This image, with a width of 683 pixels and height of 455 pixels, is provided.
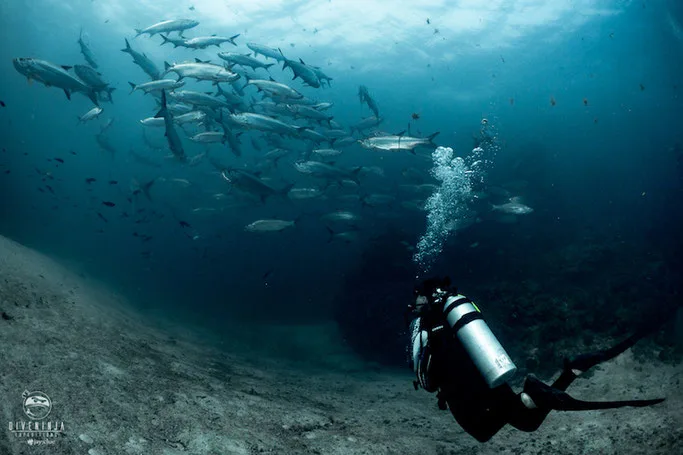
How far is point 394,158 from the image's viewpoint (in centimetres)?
4156

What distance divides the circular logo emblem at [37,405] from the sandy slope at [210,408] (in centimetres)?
6

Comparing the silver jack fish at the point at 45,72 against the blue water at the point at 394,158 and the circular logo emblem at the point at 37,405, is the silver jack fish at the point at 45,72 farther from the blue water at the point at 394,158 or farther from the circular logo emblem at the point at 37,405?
the circular logo emblem at the point at 37,405

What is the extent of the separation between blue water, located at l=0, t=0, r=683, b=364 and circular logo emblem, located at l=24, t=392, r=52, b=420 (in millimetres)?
7008

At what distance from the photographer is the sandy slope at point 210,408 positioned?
3092mm

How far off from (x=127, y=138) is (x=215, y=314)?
78197mm

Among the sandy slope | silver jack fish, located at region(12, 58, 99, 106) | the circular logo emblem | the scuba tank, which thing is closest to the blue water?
silver jack fish, located at region(12, 58, 99, 106)

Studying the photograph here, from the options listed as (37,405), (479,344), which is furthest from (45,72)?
(479,344)

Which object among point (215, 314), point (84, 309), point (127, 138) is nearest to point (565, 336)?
point (84, 309)

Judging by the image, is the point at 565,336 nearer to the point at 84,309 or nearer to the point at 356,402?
the point at 356,402

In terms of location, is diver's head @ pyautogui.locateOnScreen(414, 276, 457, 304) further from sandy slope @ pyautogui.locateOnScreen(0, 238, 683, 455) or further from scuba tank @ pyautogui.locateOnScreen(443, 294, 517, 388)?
sandy slope @ pyautogui.locateOnScreen(0, 238, 683, 455)

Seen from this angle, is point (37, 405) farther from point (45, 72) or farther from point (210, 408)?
point (45, 72)

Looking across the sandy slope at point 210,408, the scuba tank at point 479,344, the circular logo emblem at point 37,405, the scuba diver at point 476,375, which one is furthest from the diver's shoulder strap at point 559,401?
the circular logo emblem at point 37,405

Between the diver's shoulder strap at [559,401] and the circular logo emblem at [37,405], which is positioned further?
the circular logo emblem at [37,405]

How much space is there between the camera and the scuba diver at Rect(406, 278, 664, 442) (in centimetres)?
274
